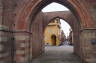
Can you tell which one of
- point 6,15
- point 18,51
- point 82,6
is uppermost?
point 82,6

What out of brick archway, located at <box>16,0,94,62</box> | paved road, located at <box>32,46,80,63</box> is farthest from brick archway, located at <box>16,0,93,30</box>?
paved road, located at <box>32,46,80,63</box>

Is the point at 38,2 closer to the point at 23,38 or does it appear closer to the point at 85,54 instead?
the point at 23,38

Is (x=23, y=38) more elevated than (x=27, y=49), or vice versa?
(x=23, y=38)

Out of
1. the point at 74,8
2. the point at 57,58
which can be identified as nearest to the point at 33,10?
the point at 74,8

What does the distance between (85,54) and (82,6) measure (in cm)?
225

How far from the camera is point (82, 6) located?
7.71 m

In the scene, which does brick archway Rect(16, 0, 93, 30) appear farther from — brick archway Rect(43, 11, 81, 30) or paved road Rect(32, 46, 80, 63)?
brick archway Rect(43, 11, 81, 30)

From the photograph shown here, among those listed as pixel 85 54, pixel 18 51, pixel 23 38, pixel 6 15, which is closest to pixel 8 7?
pixel 6 15

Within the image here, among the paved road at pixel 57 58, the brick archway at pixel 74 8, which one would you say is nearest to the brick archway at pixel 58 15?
the paved road at pixel 57 58

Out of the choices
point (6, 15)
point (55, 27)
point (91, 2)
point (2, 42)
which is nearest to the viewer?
point (2, 42)

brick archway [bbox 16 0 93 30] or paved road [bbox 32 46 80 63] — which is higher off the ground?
brick archway [bbox 16 0 93 30]

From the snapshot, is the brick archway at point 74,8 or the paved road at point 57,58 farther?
the paved road at point 57,58

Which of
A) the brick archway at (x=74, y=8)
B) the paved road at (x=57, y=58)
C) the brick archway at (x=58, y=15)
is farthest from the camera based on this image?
the brick archway at (x=58, y=15)

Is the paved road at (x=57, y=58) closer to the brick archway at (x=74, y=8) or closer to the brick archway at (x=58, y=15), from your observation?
the brick archway at (x=74, y=8)
